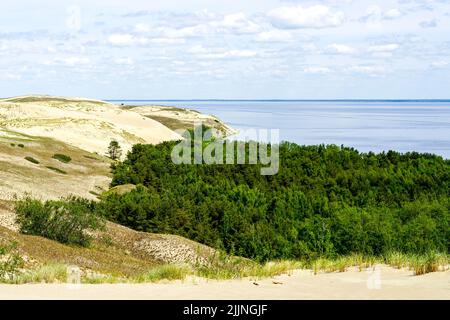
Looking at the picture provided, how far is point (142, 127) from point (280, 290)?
431 feet

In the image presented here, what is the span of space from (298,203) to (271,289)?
1378 inches

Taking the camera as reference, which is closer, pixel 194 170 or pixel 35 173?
pixel 35 173

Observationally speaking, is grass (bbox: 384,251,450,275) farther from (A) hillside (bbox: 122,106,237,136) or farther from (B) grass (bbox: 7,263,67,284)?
(A) hillside (bbox: 122,106,237,136)

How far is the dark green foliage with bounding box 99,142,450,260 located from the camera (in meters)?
36.2

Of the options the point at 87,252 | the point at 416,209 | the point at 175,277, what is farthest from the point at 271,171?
the point at 175,277

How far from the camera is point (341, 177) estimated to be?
60906mm

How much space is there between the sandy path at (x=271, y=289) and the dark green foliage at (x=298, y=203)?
1536cm

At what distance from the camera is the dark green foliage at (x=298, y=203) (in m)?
36.2

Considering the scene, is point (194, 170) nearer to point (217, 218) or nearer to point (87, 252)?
point (217, 218)

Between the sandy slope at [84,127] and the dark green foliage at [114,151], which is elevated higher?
the sandy slope at [84,127]

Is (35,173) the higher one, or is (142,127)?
(142,127)

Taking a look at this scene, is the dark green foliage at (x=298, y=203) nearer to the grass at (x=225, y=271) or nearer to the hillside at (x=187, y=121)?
the grass at (x=225, y=271)

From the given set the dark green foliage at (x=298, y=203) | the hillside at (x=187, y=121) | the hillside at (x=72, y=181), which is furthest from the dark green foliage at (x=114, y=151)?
the hillside at (x=187, y=121)

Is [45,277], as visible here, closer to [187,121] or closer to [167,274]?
[167,274]
